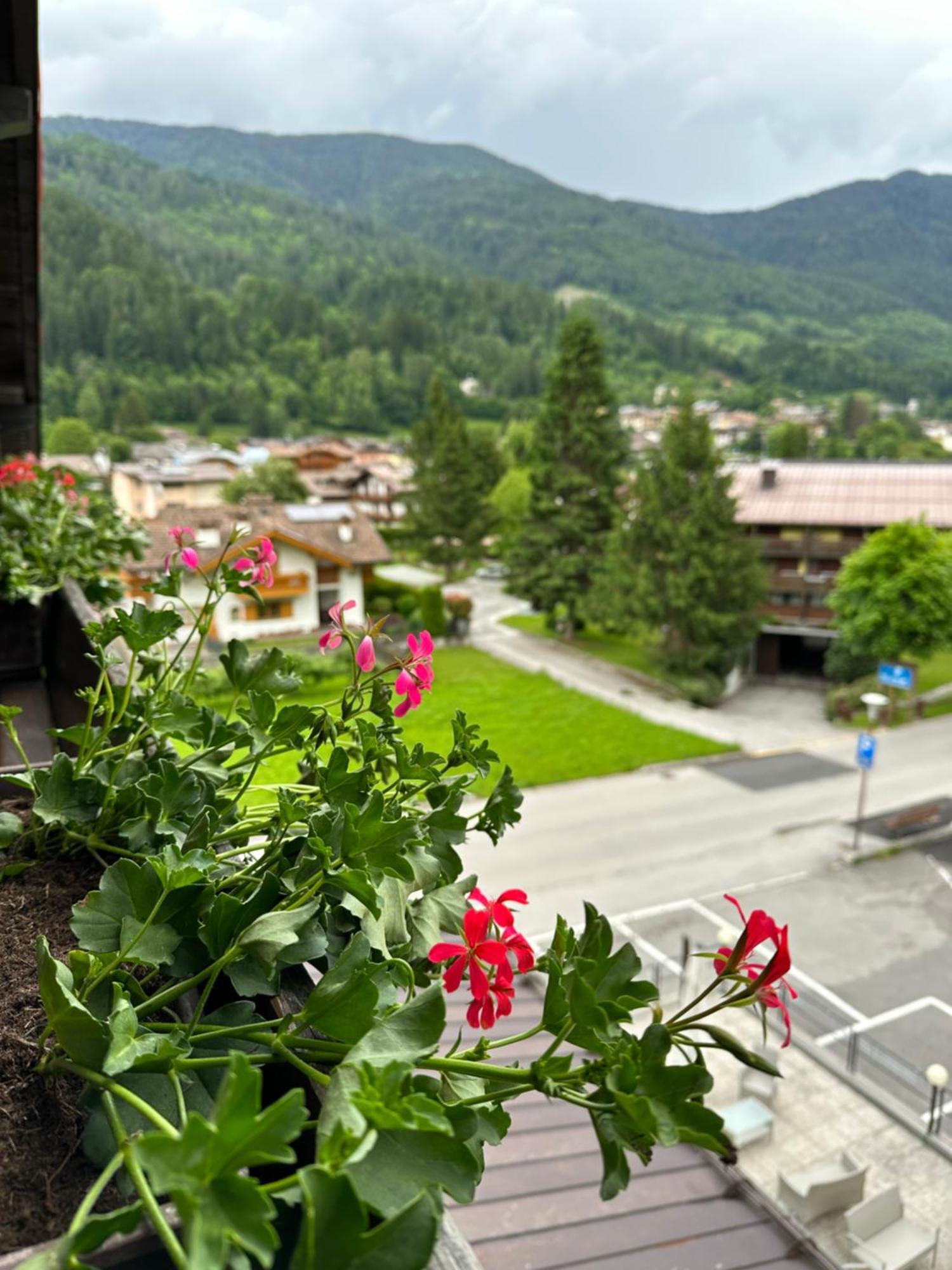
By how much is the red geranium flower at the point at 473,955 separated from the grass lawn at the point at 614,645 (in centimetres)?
1877

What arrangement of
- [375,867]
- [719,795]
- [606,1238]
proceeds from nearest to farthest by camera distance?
[375,867]
[606,1238]
[719,795]

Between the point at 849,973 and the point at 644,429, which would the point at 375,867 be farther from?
the point at 644,429

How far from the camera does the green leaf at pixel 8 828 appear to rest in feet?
3.44

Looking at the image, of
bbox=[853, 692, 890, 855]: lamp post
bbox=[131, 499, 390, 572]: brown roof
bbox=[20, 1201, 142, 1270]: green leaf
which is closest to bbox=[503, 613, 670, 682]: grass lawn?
bbox=[131, 499, 390, 572]: brown roof

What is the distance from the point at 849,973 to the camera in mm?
9414

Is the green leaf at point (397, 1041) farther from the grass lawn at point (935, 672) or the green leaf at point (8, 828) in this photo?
the grass lawn at point (935, 672)

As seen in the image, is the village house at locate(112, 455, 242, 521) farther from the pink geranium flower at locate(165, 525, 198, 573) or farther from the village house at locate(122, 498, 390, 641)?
the pink geranium flower at locate(165, 525, 198, 573)

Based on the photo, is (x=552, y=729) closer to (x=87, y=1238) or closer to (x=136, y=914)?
(x=136, y=914)

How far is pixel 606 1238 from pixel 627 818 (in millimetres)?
9257

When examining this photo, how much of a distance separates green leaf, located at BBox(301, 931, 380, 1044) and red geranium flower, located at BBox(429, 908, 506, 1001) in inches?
7.9

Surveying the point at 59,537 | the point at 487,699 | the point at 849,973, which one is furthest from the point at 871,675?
the point at 59,537

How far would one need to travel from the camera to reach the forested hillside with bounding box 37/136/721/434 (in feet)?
262

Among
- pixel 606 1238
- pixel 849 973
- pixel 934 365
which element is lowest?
pixel 849 973

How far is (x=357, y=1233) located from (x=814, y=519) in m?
21.3
